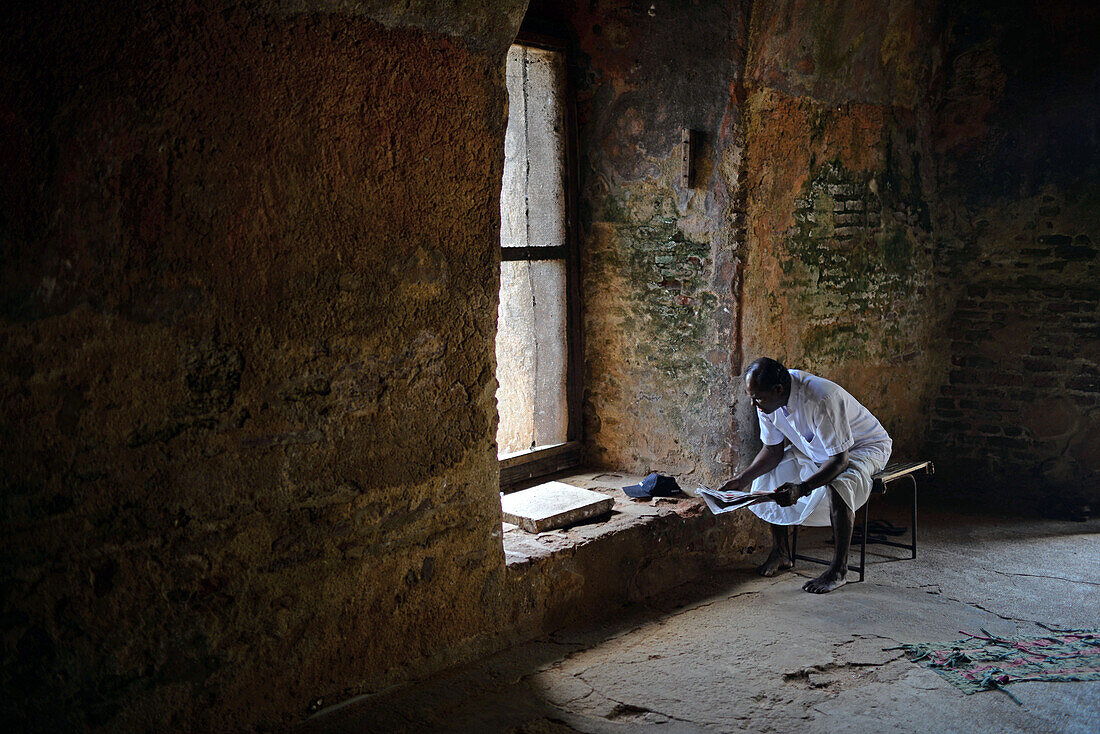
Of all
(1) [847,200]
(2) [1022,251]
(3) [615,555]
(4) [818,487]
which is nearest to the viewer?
(3) [615,555]

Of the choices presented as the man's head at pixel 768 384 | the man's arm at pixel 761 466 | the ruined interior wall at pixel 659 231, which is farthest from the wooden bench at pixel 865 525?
the man's head at pixel 768 384

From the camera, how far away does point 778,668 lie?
117 inches

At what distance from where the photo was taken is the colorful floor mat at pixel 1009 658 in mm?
2811

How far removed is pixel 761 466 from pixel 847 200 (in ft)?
5.36

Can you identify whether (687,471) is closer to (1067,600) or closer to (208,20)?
(1067,600)

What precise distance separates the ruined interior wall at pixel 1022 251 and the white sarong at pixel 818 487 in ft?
5.56

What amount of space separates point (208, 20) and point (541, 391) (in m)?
2.46

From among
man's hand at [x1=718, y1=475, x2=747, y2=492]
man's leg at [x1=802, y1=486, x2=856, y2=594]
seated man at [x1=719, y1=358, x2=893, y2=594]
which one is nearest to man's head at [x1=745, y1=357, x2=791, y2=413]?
seated man at [x1=719, y1=358, x2=893, y2=594]

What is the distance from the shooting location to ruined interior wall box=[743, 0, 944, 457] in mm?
4035

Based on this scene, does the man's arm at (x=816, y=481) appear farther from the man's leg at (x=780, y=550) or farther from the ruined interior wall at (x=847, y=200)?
the ruined interior wall at (x=847, y=200)

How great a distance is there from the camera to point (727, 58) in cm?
382

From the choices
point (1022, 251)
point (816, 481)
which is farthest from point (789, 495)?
point (1022, 251)

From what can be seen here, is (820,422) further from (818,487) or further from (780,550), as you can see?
(780,550)

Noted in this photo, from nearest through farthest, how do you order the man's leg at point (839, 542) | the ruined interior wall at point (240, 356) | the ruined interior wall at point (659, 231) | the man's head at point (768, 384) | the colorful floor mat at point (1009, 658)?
the ruined interior wall at point (240, 356) < the colorful floor mat at point (1009, 658) < the man's head at point (768, 384) < the man's leg at point (839, 542) < the ruined interior wall at point (659, 231)
